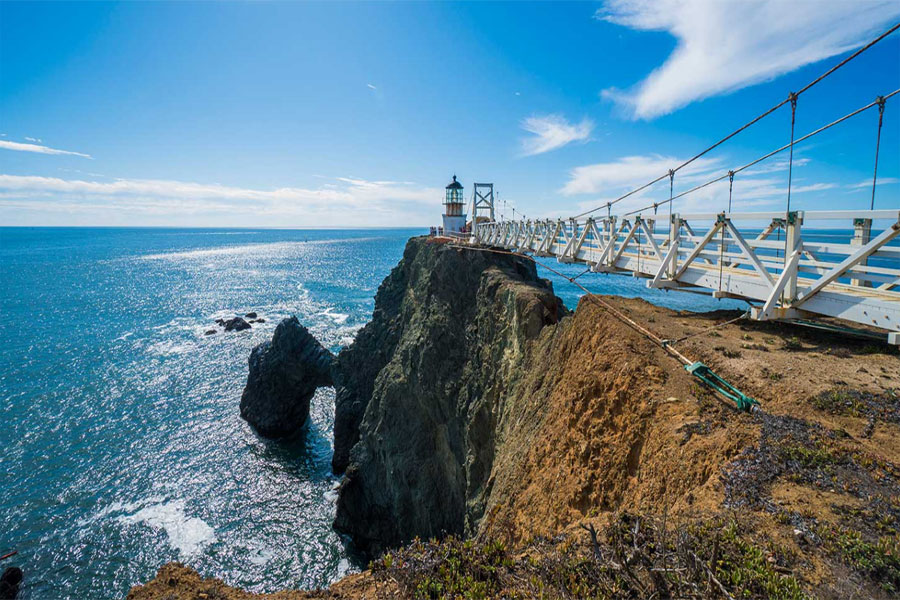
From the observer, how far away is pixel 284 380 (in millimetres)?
34781

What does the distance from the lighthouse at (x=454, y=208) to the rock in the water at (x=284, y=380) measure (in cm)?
1652

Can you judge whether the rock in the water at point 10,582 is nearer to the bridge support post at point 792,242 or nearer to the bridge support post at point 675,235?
the bridge support post at point 675,235

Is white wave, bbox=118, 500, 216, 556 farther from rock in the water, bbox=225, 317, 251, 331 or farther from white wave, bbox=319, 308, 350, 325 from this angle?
white wave, bbox=319, 308, 350, 325

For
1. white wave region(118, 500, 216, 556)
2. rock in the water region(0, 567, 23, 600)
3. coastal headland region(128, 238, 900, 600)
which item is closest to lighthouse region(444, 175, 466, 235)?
coastal headland region(128, 238, 900, 600)

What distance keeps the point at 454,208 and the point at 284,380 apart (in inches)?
857

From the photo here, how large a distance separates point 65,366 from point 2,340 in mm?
15128

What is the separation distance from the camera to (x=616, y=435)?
8445mm

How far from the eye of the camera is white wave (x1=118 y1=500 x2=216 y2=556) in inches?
884

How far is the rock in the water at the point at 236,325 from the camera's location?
54125mm

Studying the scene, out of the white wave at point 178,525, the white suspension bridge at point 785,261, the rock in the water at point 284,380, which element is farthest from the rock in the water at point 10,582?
the white suspension bridge at point 785,261

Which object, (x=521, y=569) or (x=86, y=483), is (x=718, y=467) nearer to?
(x=521, y=569)

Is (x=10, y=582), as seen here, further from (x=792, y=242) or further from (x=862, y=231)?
(x=862, y=231)

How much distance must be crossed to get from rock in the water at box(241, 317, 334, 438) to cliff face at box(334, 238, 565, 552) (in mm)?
9923

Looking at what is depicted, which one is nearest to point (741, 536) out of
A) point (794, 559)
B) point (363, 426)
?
point (794, 559)
